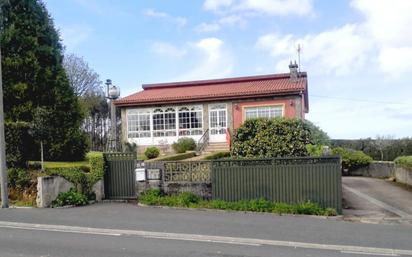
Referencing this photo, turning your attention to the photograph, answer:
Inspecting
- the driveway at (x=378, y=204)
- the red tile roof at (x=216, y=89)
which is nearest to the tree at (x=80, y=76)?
the red tile roof at (x=216, y=89)

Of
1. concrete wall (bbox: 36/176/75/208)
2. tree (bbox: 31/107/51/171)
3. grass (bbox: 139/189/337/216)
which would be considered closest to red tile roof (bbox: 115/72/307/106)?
tree (bbox: 31/107/51/171)

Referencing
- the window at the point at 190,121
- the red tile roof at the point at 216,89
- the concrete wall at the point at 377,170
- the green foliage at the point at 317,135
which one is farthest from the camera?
the window at the point at 190,121

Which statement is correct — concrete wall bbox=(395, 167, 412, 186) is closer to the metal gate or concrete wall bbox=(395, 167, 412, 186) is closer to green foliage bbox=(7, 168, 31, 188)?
the metal gate

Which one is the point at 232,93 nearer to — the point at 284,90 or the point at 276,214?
the point at 284,90

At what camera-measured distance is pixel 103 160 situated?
16734mm

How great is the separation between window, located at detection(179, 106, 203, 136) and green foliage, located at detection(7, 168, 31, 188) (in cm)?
1661

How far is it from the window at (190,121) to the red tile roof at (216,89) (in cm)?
76

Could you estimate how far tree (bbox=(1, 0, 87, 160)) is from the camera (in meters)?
19.9

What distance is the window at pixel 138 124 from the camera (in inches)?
1319

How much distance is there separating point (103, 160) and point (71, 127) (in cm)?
661

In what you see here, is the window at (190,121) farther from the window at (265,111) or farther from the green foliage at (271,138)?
the green foliage at (271,138)

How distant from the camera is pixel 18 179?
55.4 ft

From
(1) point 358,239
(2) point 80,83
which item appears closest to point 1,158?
(1) point 358,239

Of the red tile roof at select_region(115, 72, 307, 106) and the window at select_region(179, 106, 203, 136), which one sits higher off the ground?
the red tile roof at select_region(115, 72, 307, 106)
